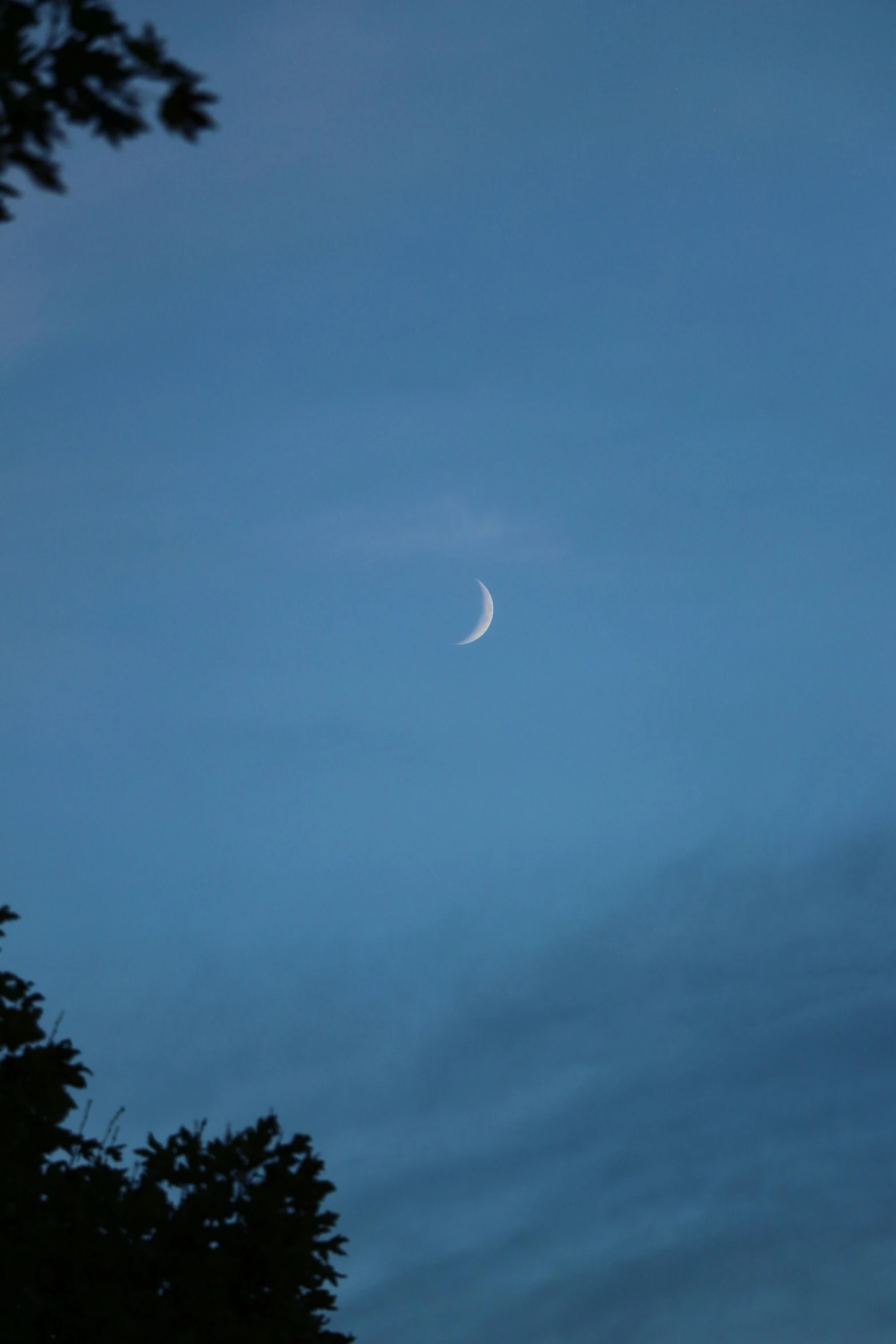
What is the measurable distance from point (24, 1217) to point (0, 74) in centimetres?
1369

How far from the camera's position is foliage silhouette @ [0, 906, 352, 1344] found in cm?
1515

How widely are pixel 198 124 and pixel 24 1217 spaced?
13.7 metres

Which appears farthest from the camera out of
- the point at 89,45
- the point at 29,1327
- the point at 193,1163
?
the point at 193,1163

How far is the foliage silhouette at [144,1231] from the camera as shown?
596 inches

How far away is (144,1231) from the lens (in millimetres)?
16984

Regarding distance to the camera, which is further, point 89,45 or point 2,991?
point 2,991

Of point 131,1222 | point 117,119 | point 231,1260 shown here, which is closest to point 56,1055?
point 131,1222

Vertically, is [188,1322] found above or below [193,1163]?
below

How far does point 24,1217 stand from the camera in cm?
1527

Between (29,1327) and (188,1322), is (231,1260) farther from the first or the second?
(29,1327)

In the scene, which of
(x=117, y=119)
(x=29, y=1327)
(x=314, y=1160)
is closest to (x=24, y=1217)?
(x=29, y=1327)

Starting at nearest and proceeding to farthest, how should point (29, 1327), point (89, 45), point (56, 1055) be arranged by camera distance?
1. point (89, 45)
2. point (29, 1327)
3. point (56, 1055)

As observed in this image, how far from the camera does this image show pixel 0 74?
25.3ft

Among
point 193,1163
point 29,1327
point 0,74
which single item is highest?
point 0,74
